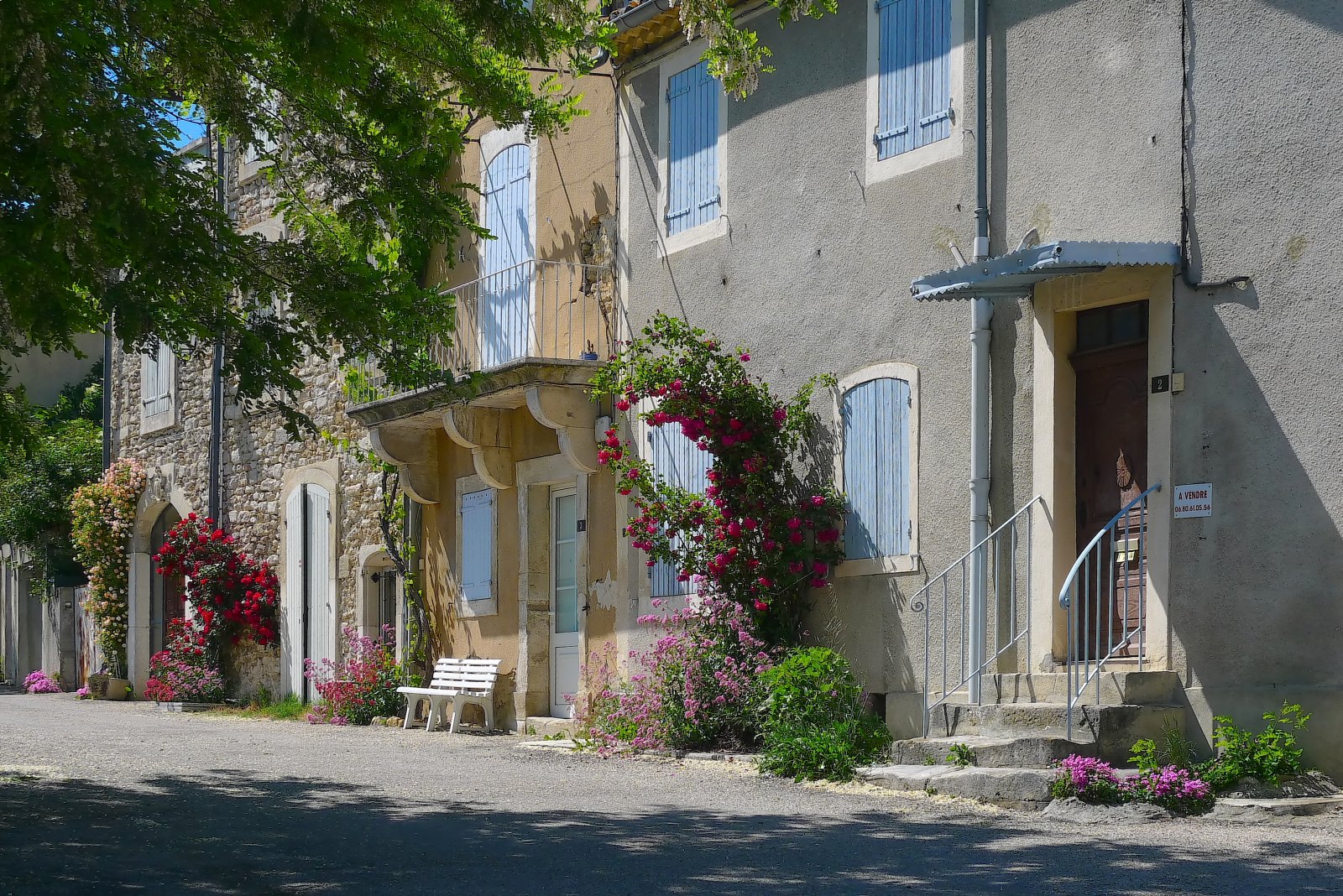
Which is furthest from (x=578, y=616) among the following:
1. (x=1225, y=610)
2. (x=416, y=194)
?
(x=1225, y=610)

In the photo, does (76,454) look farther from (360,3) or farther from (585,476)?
(360,3)

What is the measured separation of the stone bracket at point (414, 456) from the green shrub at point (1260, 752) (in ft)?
28.9

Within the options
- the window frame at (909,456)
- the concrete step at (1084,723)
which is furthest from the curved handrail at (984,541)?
the concrete step at (1084,723)

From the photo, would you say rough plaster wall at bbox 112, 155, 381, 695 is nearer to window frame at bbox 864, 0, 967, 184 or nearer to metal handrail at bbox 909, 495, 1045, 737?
window frame at bbox 864, 0, 967, 184

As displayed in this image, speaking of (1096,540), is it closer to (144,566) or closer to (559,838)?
(559,838)

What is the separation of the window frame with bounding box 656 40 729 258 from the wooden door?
3.46 metres

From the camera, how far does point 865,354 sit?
11.2 metres

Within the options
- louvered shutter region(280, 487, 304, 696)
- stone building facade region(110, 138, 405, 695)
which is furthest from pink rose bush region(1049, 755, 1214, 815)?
louvered shutter region(280, 487, 304, 696)

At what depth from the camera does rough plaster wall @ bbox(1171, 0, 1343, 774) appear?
8.63m

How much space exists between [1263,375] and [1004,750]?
243 centimetres

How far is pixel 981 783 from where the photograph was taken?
28.2 ft

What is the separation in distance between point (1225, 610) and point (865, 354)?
323 centimetres

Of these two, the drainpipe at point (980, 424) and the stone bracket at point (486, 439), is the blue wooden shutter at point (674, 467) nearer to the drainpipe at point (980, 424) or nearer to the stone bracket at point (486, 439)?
the stone bracket at point (486, 439)

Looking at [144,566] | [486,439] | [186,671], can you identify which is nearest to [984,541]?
[486,439]
